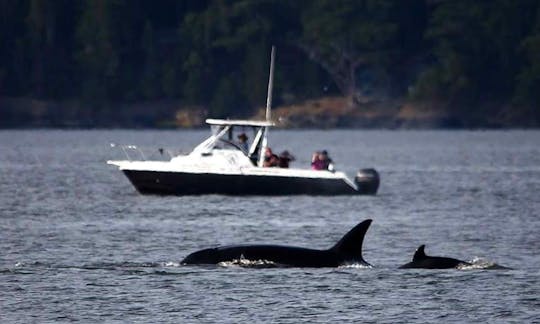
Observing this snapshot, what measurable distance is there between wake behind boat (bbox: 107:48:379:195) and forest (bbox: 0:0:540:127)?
354ft

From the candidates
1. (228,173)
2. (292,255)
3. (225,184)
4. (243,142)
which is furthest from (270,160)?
(292,255)

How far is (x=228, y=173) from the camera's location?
6369cm

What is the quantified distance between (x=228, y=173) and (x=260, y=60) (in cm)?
11180

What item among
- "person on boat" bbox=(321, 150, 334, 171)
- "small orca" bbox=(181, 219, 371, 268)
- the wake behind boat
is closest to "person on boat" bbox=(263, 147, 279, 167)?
the wake behind boat

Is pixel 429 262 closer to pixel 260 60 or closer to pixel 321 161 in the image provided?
pixel 321 161

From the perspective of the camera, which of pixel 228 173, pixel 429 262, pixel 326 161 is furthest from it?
pixel 326 161

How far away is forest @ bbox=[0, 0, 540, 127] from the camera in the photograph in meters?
174

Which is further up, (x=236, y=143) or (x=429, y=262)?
(x=236, y=143)

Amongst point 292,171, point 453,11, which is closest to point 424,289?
point 292,171

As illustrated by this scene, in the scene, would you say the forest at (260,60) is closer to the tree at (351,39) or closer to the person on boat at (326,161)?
the tree at (351,39)

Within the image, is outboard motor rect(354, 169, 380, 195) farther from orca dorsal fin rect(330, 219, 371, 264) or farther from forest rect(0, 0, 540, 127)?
forest rect(0, 0, 540, 127)

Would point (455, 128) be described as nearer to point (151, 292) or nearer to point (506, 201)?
point (506, 201)

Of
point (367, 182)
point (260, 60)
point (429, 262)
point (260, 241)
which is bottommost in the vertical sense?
point (260, 241)

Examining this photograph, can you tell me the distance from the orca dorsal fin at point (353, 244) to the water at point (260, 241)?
35 cm
